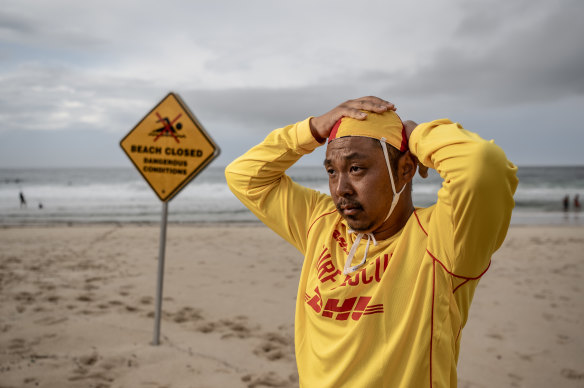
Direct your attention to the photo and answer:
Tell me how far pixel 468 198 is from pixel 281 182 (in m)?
1.01

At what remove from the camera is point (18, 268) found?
717 cm

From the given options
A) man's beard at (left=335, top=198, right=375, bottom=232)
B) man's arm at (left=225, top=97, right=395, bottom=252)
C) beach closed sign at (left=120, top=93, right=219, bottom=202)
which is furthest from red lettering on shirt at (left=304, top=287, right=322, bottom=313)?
beach closed sign at (left=120, top=93, right=219, bottom=202)

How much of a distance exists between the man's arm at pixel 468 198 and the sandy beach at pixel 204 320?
269 centimetres

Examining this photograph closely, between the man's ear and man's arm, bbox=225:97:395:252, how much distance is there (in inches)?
14.9

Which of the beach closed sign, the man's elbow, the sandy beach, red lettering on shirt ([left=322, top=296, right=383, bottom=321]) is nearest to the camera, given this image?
the man's elbow

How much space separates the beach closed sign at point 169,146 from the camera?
398 cm

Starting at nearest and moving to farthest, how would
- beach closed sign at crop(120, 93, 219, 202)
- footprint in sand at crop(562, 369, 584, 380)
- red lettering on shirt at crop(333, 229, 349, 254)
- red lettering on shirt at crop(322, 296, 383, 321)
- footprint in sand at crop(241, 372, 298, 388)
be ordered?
red lettering on shirt at crop(322, 296, 383, 321) → red lettering on shirt at crop(333, 229, 349, 254) → footprint in sand at crop(241, 372, 298, 388) → footprint in sand at crop(562, 369, 584, 380) → beach closed sign at crop(120, 93, 219, 202)

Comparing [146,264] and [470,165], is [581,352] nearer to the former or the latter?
[470,165]

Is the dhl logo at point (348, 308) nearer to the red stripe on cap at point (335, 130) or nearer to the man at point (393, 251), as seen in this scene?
the man at point (393, 251)

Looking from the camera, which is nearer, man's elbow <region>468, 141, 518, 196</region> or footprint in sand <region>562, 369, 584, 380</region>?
man's elbow <region>468, 141, 518, 196</region>

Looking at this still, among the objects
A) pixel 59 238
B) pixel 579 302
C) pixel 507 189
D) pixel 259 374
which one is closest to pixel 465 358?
pixel 259 374

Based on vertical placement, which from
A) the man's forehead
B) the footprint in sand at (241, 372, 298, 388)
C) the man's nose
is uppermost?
the man's forehead

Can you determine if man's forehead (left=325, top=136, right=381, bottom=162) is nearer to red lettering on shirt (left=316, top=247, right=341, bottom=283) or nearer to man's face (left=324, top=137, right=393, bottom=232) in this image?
man's face (left=324, top=137, right=393, bottom=232)

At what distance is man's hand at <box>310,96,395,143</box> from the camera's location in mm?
1542
